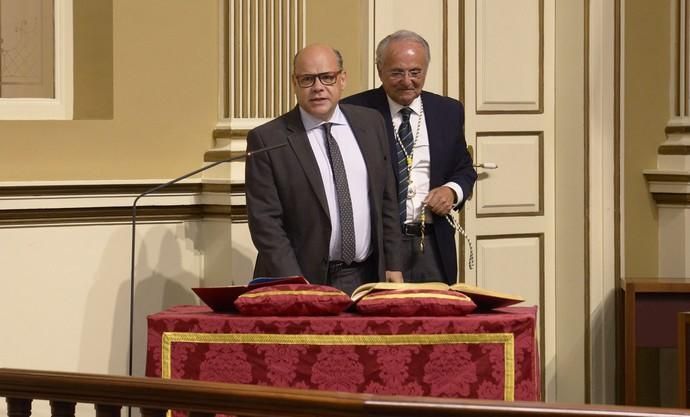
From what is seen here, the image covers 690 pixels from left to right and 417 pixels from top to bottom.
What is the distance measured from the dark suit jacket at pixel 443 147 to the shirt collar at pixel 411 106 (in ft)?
0.05

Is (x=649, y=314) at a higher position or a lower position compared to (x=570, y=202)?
lower

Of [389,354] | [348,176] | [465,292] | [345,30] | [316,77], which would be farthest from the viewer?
[345,30]

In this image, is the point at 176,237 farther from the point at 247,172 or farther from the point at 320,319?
the point at 320,319

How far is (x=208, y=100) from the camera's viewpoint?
5.86 m

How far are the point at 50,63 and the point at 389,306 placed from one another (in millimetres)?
2457

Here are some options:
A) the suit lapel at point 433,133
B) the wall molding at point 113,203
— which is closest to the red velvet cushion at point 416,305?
the suit lapel at point 433,133

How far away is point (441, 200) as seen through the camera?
503 centimetres

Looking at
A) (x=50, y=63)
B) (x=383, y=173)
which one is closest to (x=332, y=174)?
(x=383, y=173)

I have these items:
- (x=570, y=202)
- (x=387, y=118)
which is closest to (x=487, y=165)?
(x=570, y=202)

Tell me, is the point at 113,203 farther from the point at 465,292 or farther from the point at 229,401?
the point at 229,401

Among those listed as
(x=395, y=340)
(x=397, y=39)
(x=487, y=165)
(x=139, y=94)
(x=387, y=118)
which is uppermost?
(x=397, y=39)

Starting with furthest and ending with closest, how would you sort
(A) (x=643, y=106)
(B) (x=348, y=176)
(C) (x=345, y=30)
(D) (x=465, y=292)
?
(A) (x=643, y=106), (C) (x=345, y=30), (B) (x=348, y=176), (D) (x=465, y=292)

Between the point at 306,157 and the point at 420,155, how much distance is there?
72 centimetres

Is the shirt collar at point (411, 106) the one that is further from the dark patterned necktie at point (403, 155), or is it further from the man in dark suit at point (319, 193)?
the man in dark suit at point (319, 193)
